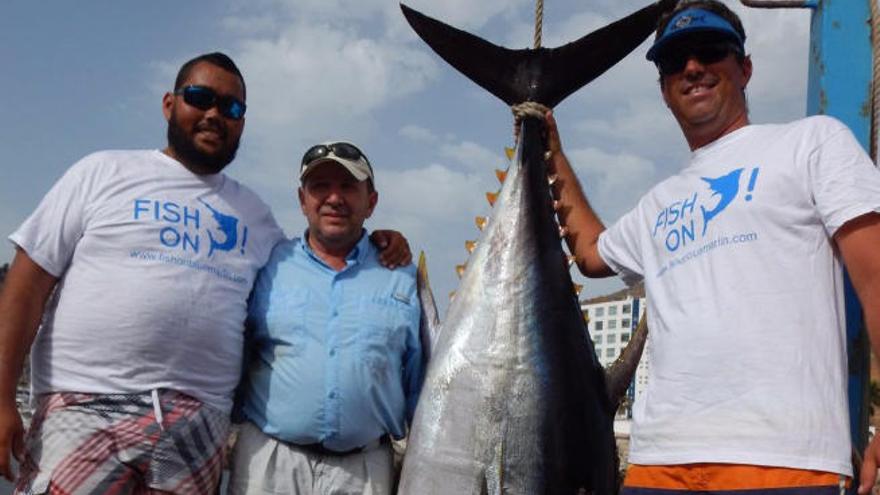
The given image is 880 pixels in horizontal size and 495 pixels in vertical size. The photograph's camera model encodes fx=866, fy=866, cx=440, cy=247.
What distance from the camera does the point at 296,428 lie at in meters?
2.71

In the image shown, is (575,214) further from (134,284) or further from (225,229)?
(134,284)

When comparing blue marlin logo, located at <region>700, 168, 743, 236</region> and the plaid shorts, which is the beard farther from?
blue marlin logo, located at <region>700, 168, 743, 236</region>

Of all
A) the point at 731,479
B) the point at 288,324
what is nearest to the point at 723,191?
the point at 731,479

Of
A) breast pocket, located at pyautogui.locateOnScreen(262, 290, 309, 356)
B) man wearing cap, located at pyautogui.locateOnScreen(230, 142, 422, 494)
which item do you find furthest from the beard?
breast pocket, located at pyautogui.locateOnScreen(262, 290, 309, 356)

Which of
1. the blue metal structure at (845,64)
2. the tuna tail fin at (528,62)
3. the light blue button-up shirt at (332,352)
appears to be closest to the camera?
the blue metal structure at (845,64)

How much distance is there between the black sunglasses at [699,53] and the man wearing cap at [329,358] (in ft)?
3.69

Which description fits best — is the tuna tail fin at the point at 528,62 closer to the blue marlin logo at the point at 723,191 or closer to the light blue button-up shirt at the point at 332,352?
the light blue button-up shirt at the point at 332,352

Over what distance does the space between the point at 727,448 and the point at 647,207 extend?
77 centimetres

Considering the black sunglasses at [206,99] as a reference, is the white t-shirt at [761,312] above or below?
below

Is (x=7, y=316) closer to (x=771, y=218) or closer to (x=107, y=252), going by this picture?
(x=107, y=252)

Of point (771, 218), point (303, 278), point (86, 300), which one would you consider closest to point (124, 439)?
point (86, 300)

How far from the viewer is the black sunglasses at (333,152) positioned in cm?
299

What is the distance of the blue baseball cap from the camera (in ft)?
7.73

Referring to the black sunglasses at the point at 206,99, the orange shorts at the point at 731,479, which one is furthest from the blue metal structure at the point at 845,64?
the black sunglasses at the point at 206,99
